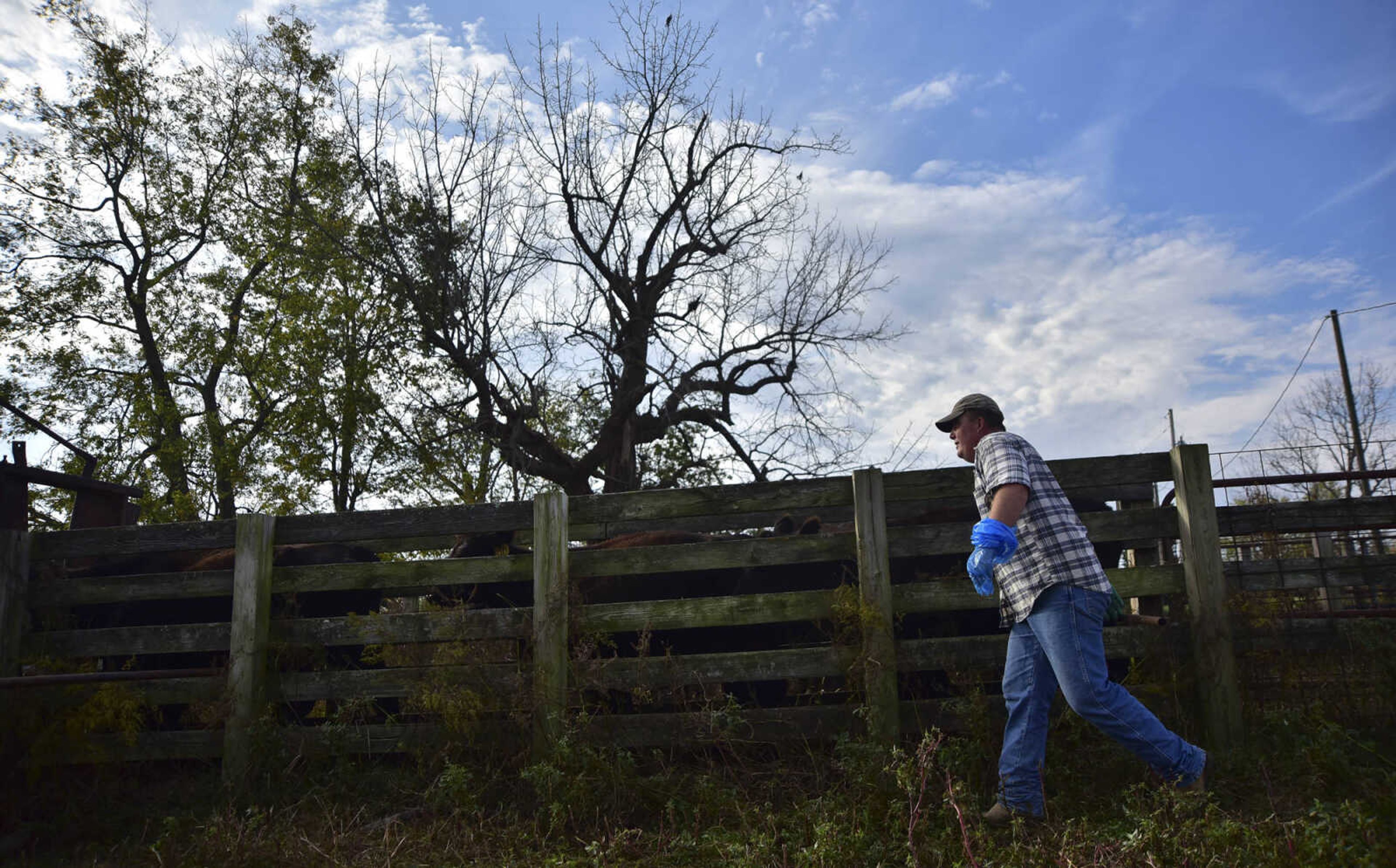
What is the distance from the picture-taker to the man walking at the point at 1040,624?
399 centimetres

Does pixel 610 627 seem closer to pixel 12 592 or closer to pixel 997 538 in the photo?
pixel 997 538

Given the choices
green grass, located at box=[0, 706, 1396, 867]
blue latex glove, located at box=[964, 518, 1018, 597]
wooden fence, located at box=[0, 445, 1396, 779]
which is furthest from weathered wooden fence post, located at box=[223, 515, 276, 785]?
blue latex glove, located at box=[964, 518, 1018, 597]

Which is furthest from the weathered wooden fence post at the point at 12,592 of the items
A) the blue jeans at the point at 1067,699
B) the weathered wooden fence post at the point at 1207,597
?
the weathered wooden fence post at the point at 1207,597

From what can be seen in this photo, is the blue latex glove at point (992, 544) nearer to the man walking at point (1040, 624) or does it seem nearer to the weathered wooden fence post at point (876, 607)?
the man walking at point (1040, 624)

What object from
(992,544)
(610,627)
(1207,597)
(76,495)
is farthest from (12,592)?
(1207,597)

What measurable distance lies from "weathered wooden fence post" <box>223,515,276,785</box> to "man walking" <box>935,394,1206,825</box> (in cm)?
438

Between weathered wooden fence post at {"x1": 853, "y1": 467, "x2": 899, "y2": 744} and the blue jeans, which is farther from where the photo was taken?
weathered wooden fence post at {"x1": 853, "y1": 467, "x2": 899, "y2": 744}

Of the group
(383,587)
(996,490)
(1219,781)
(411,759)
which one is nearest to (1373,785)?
(1219,781)

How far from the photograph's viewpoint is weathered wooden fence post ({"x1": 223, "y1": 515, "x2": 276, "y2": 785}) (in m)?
5.53

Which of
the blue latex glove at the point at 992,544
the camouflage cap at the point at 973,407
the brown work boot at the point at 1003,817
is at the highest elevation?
the camouflage cap at the point at 973,407

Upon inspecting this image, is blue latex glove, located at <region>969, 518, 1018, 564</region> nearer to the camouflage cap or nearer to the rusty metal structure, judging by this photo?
the camouflage cap

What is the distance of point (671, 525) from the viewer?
9266mm

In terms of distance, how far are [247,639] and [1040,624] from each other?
4.77 meters

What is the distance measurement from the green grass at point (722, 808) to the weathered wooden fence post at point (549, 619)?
0.26 meters
